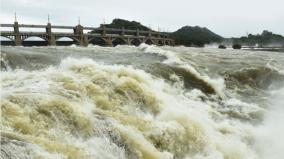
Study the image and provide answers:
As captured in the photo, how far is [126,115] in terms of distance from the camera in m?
Result: 14.6

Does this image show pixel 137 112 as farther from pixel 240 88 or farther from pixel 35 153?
pixel 240 88

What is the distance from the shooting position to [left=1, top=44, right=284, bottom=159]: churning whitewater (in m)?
11.3

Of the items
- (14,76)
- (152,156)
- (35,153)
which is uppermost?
(14,76)

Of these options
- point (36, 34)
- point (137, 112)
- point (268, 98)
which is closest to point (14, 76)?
point (137, 112)

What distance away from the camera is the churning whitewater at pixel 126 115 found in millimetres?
11289

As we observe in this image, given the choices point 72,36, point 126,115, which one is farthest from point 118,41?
point 126,115

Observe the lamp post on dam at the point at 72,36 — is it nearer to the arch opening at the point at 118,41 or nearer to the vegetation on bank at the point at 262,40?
the arch opening at the point at 118,41

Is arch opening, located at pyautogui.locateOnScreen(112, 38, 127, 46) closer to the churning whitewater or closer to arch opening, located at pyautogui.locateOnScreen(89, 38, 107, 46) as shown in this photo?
arch opening, located at pyautogui.locateOnScreen(89, 38, 107, 46)

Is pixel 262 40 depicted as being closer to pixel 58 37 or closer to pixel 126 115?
pixel 58 37

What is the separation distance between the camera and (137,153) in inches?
488

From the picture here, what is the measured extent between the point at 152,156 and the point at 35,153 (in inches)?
152

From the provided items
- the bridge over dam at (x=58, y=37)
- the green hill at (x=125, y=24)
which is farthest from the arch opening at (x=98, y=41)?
the green hill at (x=125, y=24)

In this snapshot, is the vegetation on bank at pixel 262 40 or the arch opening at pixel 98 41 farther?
the vegetation on bank at pixel 262 40

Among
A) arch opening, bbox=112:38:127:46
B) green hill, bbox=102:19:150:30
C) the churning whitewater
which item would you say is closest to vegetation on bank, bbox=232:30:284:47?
green hill, bbox=102:19:150:30
